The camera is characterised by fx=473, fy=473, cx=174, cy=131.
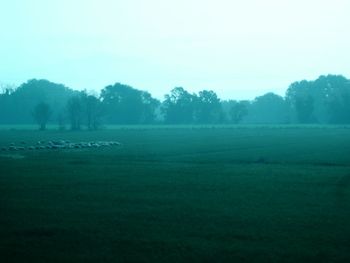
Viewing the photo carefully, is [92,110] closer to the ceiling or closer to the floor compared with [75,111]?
closer to the ceiling

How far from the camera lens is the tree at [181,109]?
174 meters

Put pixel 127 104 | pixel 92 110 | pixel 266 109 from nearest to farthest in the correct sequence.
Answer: pixel 92 110 → pixel 127 104 → pixel 266 109

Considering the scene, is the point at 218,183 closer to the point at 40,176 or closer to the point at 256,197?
the point at 256,197

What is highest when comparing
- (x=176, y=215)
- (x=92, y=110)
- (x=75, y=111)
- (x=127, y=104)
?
(x=127, y=104)

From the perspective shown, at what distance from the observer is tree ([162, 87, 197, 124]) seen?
569 ft

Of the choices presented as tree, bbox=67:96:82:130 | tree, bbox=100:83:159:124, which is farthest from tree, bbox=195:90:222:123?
tree, bbox=67:96:82:130

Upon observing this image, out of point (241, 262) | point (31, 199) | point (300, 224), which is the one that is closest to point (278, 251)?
point (241, 262)

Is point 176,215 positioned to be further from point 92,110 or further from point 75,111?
point 92,110

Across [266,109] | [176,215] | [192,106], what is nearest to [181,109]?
[192,106]

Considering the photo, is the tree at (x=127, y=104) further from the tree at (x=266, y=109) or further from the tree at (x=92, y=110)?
the tree at (x=266, y=109)

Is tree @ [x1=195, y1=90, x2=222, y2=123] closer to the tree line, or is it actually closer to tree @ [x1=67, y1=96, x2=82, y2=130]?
the tree line

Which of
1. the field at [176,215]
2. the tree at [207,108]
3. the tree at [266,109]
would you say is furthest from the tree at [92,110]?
the field at [176,215]

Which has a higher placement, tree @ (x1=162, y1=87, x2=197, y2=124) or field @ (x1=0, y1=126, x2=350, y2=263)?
tree @ (x1=162, y1=87, x2=197, y2=124)

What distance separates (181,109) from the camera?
570 feet
